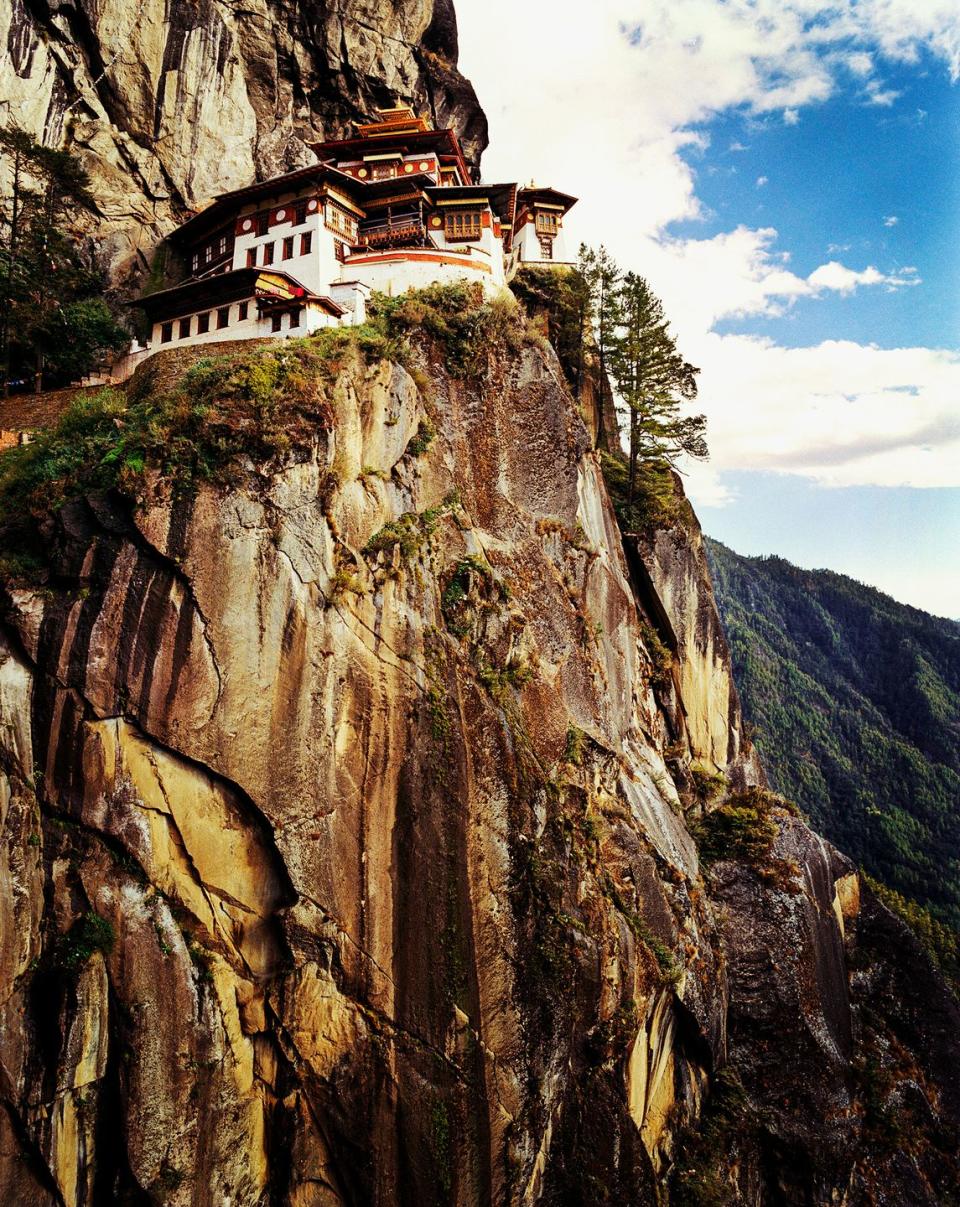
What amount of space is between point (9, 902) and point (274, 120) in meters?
38.6

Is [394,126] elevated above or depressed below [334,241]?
above

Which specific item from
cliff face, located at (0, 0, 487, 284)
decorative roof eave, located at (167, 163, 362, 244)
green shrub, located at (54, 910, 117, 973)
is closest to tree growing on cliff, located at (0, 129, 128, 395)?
cliff face, located at (0, 0, 487, 284)

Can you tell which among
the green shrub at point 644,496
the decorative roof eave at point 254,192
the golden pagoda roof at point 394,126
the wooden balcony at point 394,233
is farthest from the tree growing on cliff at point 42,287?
the green shrub at point 644,496

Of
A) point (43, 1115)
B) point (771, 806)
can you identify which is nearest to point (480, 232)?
point (771, 806)

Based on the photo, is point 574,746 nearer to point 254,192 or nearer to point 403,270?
point 403,270

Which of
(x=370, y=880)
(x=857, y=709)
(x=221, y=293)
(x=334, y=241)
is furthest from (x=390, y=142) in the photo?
(x=857, y=709)

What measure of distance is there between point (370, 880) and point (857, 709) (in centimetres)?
11635

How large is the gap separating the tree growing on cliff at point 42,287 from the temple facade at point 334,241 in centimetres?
267

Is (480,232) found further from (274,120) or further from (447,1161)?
(447,1161)

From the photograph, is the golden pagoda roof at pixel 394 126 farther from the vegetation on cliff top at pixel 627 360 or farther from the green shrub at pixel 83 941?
the green shrub at pixel 83 941

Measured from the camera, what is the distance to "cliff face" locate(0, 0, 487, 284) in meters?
32.1

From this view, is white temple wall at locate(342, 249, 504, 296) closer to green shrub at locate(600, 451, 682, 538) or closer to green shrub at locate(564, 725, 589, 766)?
green shrub at locate(600, 451, 682, 538)

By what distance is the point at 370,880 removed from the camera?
689 inches

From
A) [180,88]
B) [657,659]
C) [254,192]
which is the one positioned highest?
[180,88]
